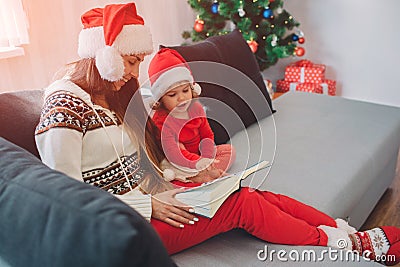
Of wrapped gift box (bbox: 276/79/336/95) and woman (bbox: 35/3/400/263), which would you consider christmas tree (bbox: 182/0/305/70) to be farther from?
woman (bbox: 35/3/400/263)

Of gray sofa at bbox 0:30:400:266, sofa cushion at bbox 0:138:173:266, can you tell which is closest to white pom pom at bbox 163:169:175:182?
gray sofa at bbox 0:30:400:266

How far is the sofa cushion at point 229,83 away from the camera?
5.66 feet

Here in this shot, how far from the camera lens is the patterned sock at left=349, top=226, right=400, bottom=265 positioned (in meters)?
1.29

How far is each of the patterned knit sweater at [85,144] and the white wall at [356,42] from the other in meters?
2.45

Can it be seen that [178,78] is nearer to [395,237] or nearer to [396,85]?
[395,237]

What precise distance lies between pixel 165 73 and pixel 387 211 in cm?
136

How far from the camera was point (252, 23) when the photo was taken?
9.27 ft

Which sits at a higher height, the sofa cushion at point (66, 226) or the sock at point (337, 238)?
the sofa cushion at point (66, 226)

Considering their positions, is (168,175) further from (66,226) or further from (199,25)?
(199,25)

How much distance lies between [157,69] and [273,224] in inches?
24.9

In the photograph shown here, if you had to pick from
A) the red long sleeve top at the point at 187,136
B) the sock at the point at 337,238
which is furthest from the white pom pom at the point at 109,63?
the sock at the point at 337,238

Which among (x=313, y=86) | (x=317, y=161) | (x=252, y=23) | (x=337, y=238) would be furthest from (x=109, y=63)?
(x=313, y=86)

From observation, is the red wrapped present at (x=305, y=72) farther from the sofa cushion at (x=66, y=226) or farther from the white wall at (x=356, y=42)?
the sofa cushion at (x=66, y=226)

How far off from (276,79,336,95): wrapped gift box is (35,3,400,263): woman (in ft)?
6.55
